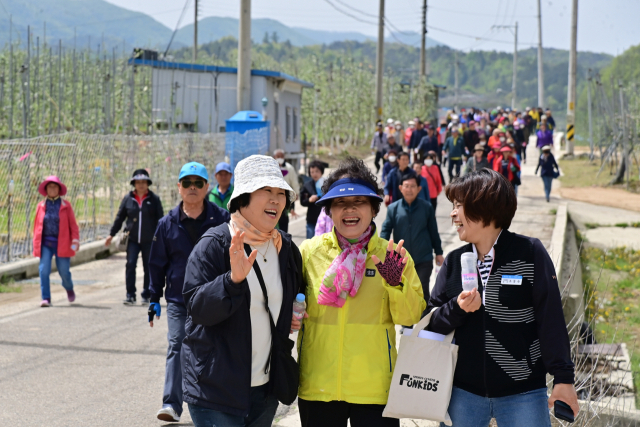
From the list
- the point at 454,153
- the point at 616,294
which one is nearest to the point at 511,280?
the point at 616,294

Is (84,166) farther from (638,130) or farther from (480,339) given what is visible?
(638,130)

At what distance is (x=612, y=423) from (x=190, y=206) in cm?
326

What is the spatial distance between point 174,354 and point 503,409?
9.38 feet

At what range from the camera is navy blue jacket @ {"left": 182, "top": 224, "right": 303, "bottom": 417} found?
3.25 metres

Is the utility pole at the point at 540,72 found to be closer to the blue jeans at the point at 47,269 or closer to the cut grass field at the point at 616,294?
the cut grass field at the point at 616,294

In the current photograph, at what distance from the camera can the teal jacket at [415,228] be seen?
828 cm

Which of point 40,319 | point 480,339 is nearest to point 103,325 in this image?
point 40,319

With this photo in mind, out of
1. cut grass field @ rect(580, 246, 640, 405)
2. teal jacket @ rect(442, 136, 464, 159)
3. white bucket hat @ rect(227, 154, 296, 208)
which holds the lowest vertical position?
cut grass field @ rect(580, 246, 640, 405)

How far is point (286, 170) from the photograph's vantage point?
11945 millimetres

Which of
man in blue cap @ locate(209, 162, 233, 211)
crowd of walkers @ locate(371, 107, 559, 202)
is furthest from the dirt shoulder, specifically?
man in blue cap @ locate(209, 162, 233, 211)

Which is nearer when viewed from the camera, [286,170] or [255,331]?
[255,331]

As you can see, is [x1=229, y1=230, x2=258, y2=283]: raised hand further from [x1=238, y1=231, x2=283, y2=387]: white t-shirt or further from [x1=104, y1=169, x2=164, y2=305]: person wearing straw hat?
[x1=104, y1=169, x2=164, y2=305]: person wearing straw hat

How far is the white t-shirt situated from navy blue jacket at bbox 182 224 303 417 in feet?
0.16

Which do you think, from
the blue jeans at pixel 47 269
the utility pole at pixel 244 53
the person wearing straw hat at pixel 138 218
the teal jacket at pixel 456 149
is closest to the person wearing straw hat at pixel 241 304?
the person wearing straw hat at pixel 138 218
